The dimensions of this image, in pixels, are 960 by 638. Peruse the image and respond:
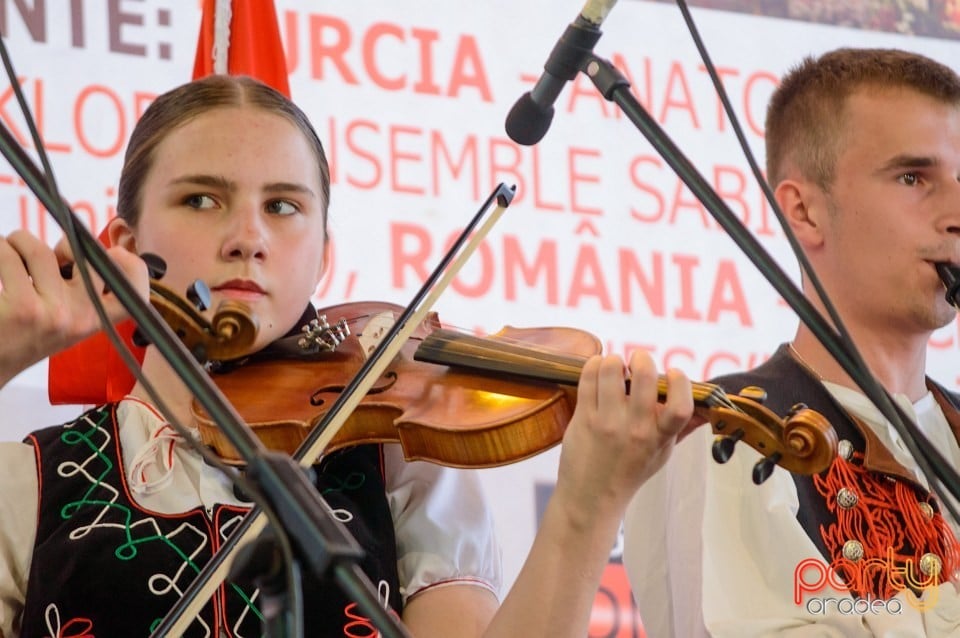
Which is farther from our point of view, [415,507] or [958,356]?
[958,356]

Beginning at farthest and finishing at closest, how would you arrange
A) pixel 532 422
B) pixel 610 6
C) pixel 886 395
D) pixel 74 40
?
pixel 74 40 < pixel 532 422 < pixel 610 6 < pixel 886 395

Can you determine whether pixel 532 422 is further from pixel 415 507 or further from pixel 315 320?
pixel 315 320

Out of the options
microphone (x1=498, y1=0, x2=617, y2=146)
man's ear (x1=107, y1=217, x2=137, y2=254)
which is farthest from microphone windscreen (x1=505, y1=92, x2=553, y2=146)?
man's ear (x1=107, y1=217, x2=137, y2=254)

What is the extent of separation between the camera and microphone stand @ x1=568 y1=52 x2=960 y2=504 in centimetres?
136

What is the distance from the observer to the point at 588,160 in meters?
2.88

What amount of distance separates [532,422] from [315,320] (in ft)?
1.38

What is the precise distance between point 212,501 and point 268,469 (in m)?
0.80

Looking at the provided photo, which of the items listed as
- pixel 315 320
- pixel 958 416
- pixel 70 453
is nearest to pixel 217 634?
pixel 70 453

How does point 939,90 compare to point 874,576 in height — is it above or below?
above

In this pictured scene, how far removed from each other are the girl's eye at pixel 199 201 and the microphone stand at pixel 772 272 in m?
0.57

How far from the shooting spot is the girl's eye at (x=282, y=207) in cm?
200

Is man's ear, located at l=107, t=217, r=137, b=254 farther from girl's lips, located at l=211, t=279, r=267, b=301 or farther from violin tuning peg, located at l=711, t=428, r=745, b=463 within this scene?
violin tuning peg, located at l=711, t=428, r=745, b=463

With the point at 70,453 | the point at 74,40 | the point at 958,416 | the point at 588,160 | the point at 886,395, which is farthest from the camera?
the point at 588,160

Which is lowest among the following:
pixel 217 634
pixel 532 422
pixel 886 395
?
pixel 217 634
